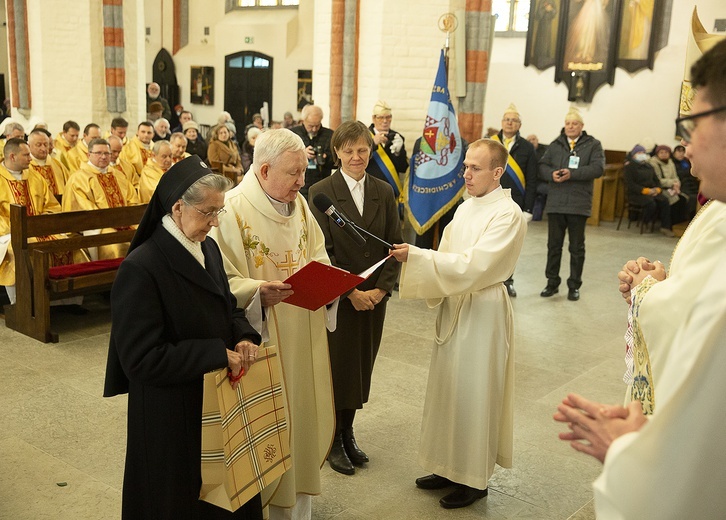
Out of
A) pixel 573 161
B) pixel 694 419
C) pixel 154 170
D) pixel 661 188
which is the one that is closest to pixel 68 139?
pixel 154 170

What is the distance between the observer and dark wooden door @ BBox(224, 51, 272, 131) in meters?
20.1

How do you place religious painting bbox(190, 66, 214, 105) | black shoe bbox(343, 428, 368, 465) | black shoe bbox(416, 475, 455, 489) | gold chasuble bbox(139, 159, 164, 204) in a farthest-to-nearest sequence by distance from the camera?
religious painting bbox(190, 66, 214, 105) < gold chasuble bbox(139, 159, 164, 204) < black shoe bbox(343, 428, 368, 465) < black shoe bbox(416, 475, 455, 489)

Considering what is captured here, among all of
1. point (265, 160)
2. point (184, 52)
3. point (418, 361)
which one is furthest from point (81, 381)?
point (184, 52)

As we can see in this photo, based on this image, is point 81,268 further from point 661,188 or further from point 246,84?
point 246,84

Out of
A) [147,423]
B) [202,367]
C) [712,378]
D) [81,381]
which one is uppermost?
[712,378]

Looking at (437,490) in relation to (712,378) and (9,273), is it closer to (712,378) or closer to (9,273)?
(712,378)

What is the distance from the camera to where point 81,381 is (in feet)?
17.0

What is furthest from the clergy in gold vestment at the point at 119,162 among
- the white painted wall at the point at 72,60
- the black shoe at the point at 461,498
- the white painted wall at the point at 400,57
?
the black shoe at the point at 461,498

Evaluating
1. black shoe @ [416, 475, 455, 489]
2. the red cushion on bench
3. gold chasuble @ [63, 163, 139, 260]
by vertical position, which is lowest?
black shoe @ [416, 475, 455, 489]

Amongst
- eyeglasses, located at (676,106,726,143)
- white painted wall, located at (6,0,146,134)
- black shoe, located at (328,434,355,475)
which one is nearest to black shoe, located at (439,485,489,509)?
black shoe, located at (328,434,355,475)

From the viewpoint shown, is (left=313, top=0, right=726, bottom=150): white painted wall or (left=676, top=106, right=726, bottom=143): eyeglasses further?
(left=313, top=0, right=726, bottom=150): white painted wall

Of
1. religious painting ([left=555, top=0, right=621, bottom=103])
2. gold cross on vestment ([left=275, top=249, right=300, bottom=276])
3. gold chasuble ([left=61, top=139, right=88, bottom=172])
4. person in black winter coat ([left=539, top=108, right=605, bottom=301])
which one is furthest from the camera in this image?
religious painting ([left=555, top=0, right=621, bottom=103])

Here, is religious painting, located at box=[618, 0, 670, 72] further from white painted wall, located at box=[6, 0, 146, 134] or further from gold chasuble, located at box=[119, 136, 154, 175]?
gold chasuble, located at box=[119, 136, 154, 175]

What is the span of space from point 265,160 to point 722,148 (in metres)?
2.02
